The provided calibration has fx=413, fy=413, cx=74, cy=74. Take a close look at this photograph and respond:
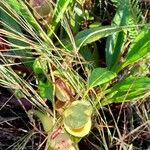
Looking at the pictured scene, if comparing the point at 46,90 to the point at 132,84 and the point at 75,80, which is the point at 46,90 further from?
the point at 132,84

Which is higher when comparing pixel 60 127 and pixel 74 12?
pixel 74 12

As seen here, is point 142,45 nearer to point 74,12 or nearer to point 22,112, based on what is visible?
point 74,12

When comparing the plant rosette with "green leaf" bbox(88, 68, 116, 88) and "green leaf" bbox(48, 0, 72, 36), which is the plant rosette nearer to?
"green leaf" bbox(88, 68, 116, 88)

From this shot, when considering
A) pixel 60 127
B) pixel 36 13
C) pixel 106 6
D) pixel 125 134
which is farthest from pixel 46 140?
pixel 106 6

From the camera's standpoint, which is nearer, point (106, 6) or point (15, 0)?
point (15, 0)

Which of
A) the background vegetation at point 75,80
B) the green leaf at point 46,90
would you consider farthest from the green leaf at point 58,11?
the green leaf at point 46,90

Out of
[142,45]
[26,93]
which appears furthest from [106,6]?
[26,93]

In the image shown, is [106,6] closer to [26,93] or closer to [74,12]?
[74,12]

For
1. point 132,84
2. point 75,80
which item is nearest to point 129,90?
point 132,84

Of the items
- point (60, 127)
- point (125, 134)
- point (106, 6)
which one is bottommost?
point (125, 134)
